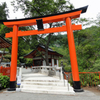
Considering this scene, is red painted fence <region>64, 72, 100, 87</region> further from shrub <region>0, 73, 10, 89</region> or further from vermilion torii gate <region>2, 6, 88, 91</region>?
shrub <region>0, 73, 10, 89</region>

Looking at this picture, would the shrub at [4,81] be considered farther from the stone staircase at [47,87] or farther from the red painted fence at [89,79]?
the red painted fence at [89,79]

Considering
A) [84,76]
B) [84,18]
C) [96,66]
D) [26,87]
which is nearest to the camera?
[26,87]

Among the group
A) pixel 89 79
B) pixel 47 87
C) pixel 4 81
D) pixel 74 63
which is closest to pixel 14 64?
pixel 4 81

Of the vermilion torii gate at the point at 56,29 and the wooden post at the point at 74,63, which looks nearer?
the wooden post at the point at 74,63

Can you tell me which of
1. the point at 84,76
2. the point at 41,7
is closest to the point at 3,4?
the point at 41,7

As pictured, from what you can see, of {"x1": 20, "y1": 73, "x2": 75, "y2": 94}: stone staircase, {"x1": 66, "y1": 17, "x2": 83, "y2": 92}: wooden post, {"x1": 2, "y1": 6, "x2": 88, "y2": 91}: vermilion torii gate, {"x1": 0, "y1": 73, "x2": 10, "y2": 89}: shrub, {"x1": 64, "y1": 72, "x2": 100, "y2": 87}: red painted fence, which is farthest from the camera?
{"x1": 64, "y1": 72, "x2": 100, "y2": 87}: red painted fence

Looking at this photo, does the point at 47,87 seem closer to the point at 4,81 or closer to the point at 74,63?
the point at 74,63

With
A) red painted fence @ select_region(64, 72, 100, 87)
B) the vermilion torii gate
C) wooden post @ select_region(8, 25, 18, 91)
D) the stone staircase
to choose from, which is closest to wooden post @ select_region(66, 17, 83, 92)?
the vermilion torii gate

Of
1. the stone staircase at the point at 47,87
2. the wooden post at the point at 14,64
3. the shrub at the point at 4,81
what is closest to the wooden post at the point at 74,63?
the stone staircase at the point at 47,87

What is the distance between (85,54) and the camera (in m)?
12.7

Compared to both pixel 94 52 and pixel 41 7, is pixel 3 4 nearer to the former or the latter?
pixel 41 7

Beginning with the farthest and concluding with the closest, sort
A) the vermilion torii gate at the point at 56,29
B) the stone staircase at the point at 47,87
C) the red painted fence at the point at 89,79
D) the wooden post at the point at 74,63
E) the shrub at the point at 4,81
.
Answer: the red painted fence at the point at 89,79 < the shrub at the point at 4,81 < the vermilion torii gate at the point at 56,29 < the wooden post at the point at 74,63 < the stone staircase at the point at 47,87

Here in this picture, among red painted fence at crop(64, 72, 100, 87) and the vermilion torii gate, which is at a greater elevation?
the vermilion torii gate

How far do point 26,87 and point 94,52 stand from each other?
10.6 meters
